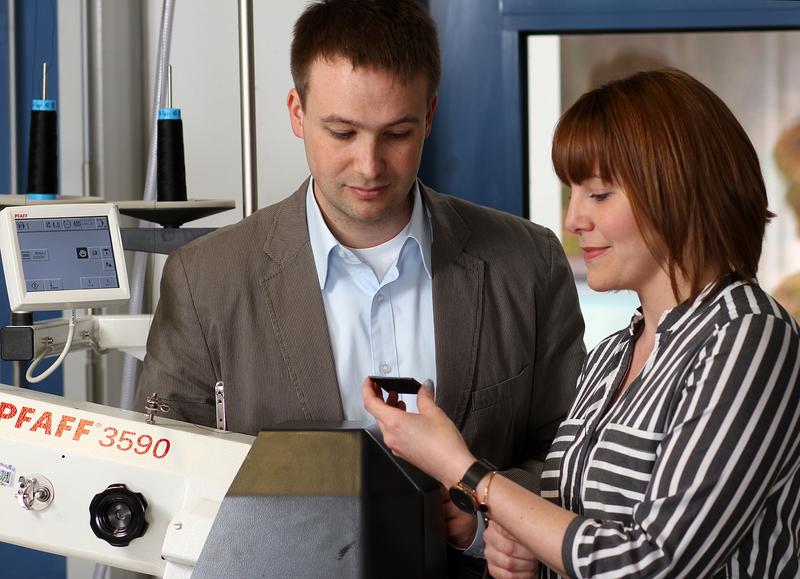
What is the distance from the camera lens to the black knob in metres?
1.19

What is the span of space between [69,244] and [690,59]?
148cm

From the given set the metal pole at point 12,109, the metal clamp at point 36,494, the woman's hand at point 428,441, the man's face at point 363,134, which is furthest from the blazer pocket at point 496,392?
the metal pole at point 12,109

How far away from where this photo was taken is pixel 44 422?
123cm

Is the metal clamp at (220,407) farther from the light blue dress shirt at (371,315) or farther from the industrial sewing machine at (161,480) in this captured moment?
the light blue dress shirt at (371,315)

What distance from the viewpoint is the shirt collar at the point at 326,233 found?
1557 mm

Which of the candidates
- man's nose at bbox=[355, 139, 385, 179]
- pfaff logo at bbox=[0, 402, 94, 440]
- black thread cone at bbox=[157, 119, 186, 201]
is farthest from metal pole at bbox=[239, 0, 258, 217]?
pfaff logo at bbox=[0, 402, 94, 440]

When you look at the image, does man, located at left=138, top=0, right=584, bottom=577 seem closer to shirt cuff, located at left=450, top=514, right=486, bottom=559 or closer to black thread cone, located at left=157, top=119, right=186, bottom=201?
shirt cuff, located at left=450, top=514, right=486, bottom=559

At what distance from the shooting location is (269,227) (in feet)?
5.27

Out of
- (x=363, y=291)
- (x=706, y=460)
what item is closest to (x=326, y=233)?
(x=363, y=291)

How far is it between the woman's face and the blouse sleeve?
0.15 metres

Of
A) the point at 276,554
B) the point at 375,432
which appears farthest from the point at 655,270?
the point at 276,554

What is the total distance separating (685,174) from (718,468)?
1.01 feet

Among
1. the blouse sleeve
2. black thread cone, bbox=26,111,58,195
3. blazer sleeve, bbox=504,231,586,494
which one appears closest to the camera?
the blouse sleeve

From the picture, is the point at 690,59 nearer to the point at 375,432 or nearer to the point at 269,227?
the point at 269,227
